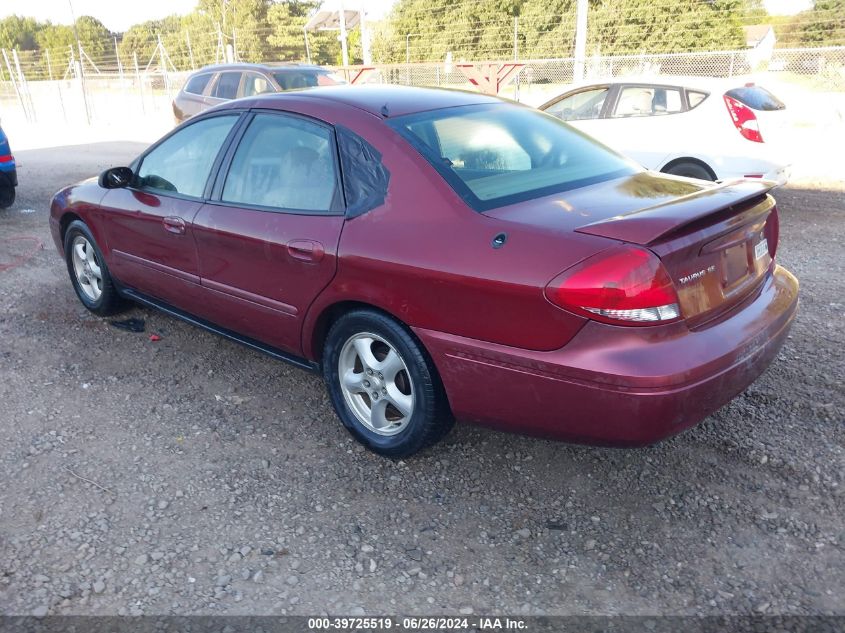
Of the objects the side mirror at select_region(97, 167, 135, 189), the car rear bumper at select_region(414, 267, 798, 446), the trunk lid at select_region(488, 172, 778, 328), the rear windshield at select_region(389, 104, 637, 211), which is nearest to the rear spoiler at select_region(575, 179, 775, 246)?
the trunk lid at select_region(488, 172, 778, 328)

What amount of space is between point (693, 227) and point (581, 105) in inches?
256

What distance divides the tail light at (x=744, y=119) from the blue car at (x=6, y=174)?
322 inches

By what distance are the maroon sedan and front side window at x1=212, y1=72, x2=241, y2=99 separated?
822 centimetres

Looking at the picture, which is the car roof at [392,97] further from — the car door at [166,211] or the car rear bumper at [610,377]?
the car rear bumper at [610,377]

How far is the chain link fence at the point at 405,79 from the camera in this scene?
60.4 ft

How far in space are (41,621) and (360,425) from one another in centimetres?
148

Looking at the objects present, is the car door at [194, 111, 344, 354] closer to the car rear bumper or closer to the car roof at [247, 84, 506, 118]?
the car roof at [247, 84, 506, 118]

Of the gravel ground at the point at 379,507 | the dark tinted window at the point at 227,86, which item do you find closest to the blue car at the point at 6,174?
the dark tinted window at the point at 227,86

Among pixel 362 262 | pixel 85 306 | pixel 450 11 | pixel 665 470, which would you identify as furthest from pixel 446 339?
pixel 450 11

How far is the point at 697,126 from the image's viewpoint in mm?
7422

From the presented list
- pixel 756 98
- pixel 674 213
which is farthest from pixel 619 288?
pixel 756 98

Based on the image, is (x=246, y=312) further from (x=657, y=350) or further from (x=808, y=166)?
(x=808, y=166)

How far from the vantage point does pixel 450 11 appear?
112ft

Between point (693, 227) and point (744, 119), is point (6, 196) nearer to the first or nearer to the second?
point (744, 119)
